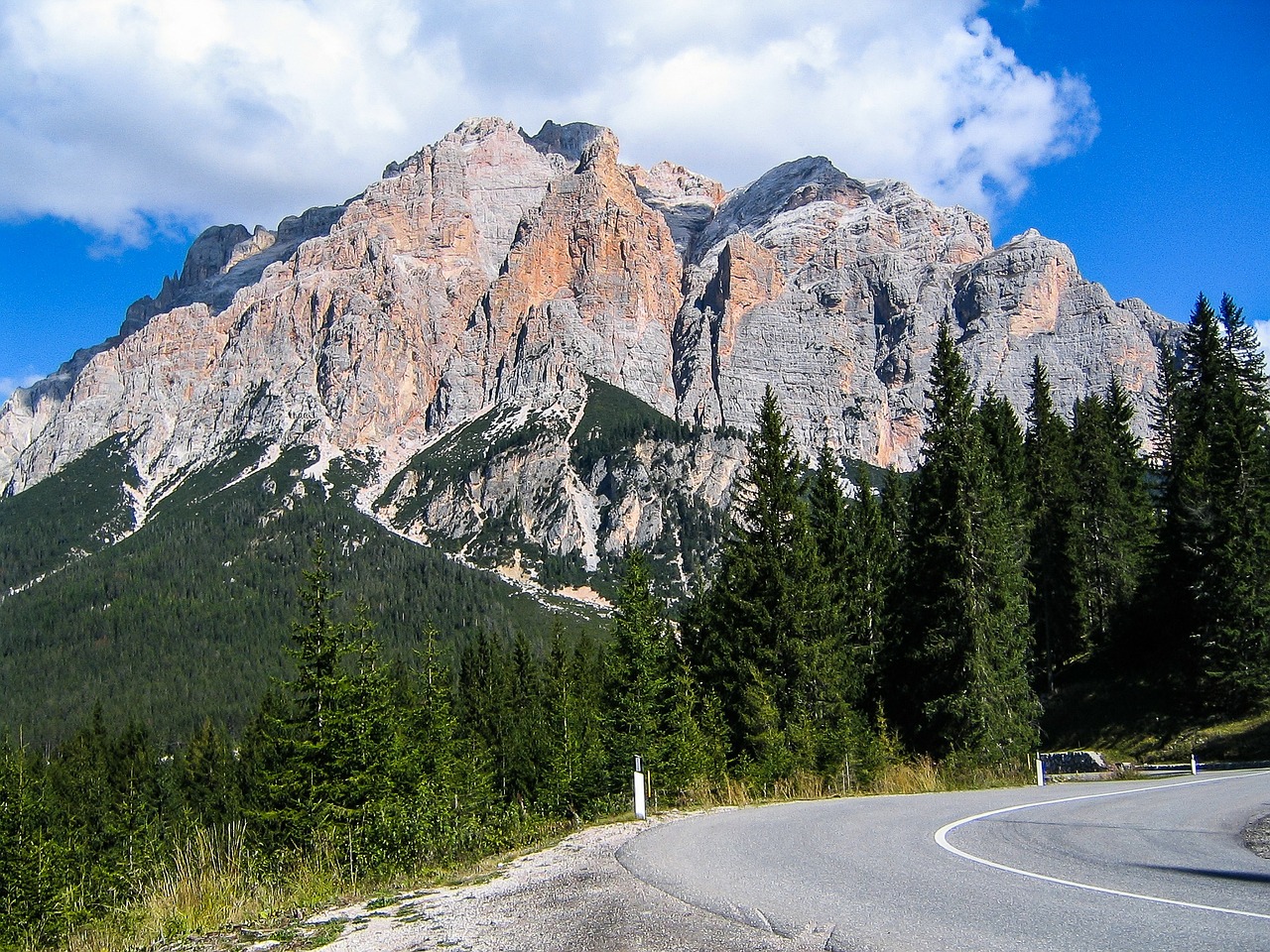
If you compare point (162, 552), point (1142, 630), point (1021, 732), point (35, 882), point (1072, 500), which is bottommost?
point (35, 882)

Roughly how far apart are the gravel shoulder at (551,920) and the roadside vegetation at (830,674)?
1.40 metres

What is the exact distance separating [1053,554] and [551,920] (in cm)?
4094

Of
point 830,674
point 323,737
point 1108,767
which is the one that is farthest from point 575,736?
point 1108,767

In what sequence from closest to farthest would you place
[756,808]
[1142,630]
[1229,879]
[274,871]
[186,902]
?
[1229,879] → [186,902] → [274,871] → [756,808] → [1142,630]

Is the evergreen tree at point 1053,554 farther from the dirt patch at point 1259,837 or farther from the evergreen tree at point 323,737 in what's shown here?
the evergreen tree at point 323,737

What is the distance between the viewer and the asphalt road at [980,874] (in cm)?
595

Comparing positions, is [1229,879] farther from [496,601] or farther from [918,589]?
[496,601]

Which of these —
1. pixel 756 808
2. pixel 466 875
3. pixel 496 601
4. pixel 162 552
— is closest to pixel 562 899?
pixel 466 875

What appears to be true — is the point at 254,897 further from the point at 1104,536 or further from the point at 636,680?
the point at 1104,536

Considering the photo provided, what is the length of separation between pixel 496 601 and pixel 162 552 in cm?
7515

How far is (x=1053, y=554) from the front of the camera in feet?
139

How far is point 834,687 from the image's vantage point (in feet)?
88.6

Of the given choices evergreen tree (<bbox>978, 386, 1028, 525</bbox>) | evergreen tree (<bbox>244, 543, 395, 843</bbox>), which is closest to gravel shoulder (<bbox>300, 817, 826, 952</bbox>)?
evergreen tree (<bbox>244, 543, 395, 843</bbox>)

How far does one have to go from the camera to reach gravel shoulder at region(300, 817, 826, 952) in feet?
20.4
